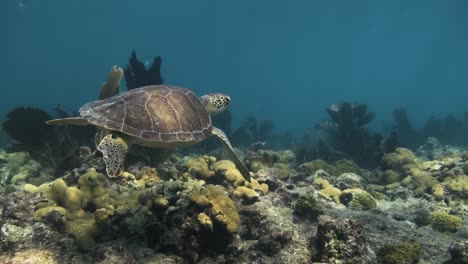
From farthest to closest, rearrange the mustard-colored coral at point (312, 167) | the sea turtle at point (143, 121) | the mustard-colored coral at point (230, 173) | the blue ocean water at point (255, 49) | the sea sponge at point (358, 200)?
the blue ocean water at point (255, 49)
the mustard-colored coral at point (312, 167)
the sea sponge at point (358, 200)
the mustard-colored coral at point (230, 173)
the sea turtle at point (143, 121)

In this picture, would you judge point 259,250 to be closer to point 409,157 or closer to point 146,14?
point 409,157

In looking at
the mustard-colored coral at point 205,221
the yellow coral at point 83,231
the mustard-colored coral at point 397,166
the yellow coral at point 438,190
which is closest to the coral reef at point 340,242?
the mustard-colored coral at point 205,221

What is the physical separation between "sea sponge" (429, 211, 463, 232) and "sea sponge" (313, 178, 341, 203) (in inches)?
72.5

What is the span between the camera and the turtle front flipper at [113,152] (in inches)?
196

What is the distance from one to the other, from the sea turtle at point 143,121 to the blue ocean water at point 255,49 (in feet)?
109

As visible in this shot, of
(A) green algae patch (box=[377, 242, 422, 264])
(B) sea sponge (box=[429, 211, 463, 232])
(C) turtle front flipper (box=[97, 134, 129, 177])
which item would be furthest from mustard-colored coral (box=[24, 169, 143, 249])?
(B) sea sponge (box=[429, 211, 463, 232])

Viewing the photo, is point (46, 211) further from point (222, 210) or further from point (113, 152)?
point (222, 210)

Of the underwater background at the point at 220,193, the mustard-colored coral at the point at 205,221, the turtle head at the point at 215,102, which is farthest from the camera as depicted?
the turtle head at the point at 215,102

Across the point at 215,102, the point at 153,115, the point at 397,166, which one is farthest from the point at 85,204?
the point at 397,166

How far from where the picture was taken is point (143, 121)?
5.55 metres

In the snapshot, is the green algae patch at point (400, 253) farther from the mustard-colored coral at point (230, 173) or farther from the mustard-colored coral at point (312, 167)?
the mustard-colored coral at point (312, 167)

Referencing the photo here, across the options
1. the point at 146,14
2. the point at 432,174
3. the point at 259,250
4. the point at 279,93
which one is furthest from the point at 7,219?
the point at 279,93

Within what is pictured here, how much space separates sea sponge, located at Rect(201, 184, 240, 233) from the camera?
4777 millimetres

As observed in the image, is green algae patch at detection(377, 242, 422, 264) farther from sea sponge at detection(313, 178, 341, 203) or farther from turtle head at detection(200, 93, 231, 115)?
turtle head at detection(200, 93, 231, 115)
